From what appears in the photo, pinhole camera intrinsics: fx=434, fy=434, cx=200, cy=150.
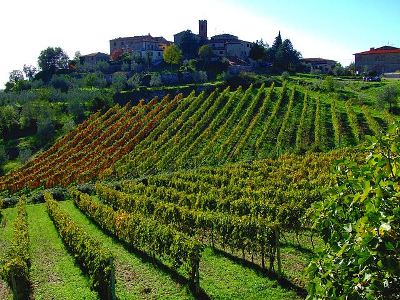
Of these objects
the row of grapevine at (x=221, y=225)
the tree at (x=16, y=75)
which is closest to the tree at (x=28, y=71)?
the tree at (x=16, y=75)

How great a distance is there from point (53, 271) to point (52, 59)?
106 metres

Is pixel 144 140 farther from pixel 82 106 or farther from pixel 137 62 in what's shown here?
pixel 137 62

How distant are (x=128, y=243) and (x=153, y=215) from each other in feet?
10.2

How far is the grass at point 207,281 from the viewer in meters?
15.0

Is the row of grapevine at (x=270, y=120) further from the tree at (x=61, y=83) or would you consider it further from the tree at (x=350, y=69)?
the tree at (x=61, y=83)

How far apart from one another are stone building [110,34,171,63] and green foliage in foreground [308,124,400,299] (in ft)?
358

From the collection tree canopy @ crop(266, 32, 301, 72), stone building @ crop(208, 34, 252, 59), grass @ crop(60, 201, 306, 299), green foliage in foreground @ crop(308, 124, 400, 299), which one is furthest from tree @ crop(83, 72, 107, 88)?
green foliage in foreground @ crop(308, 124, 400, 299)

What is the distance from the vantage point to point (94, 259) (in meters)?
16.3

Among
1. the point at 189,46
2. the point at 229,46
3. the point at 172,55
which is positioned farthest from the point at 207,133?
the point at 229,46

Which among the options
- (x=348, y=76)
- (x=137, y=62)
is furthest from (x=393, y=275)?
(x=137, y=62)

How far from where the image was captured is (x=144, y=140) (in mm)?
54469

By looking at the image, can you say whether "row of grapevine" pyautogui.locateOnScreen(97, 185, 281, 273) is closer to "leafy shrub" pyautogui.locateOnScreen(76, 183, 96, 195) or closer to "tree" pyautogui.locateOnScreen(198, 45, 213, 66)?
"leafy shrub" pyautogui.locateOnScreen(76, 183, 96, 195)

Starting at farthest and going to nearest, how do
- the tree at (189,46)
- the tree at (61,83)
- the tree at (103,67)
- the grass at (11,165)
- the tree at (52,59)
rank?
1. the tree at (52,59)
2. the tree at (189,46)
3. the tree at (103,67)
4. the tree at (61,83)
5. the grass at (11,165)

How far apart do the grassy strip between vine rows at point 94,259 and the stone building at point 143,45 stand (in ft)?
304
